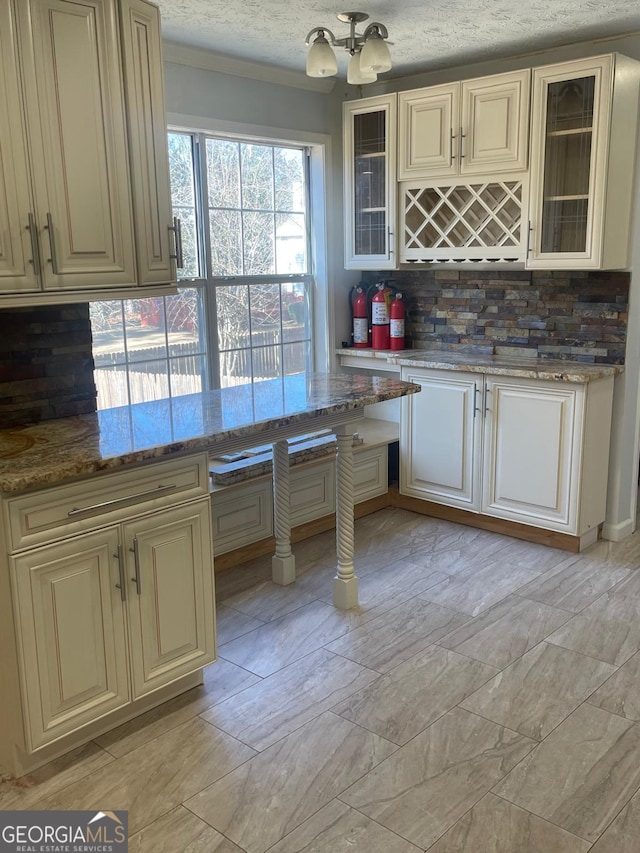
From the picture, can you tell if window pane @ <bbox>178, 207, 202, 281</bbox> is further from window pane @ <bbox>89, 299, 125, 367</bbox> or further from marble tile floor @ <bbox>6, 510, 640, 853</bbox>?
marble tile floor @ <bbox>6, 510, 640, 853</bbox>

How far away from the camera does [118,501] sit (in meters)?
2.24

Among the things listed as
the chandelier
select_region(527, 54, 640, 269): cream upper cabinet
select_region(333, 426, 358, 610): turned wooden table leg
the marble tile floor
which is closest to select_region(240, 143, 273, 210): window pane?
the chandelier

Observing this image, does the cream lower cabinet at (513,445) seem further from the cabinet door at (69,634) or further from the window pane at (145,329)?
the cabinet door at (69,634)

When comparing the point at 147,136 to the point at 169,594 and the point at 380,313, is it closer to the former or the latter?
the point at 169,594

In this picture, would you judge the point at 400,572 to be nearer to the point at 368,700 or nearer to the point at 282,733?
the point at 368,700

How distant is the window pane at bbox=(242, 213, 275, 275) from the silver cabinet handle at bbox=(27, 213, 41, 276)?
1889 mm

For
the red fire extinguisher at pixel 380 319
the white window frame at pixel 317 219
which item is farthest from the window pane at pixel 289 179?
the red fire extinguisher at pixel 380 319

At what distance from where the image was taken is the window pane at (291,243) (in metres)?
4.25

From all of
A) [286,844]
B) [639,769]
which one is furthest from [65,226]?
[639,769]

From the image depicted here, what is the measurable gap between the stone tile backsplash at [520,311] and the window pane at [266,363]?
816mm

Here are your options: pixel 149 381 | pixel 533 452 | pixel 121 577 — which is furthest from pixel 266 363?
pixel 121 577

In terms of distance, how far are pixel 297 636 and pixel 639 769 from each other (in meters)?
1.28

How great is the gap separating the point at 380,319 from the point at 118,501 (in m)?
2.54

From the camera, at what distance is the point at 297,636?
2.98m
